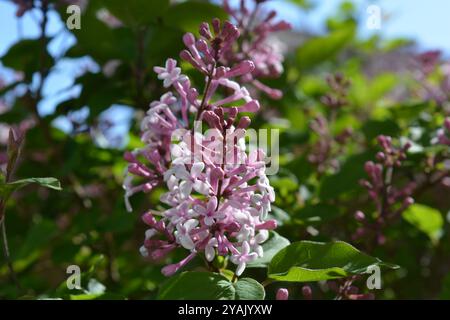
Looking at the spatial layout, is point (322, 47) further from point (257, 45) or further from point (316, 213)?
point (316, 213)

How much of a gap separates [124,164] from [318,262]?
1247 millimetres

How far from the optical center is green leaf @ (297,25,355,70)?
2515mm

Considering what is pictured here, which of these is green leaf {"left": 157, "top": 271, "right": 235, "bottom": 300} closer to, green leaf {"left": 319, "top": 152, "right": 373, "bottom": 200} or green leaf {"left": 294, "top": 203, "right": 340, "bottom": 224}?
green leaf {"left": 294, "top": 203, "right": 340, "bottom": 224}

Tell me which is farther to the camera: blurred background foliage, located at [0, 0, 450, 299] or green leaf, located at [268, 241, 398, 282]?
blurred background foliage, located at [0, 0, 450, 299]

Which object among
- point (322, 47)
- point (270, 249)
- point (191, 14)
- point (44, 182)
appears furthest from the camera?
point (322, 47)

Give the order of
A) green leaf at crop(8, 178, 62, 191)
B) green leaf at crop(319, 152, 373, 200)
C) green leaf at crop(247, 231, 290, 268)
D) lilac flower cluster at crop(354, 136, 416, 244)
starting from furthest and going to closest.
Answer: green leaf at crop(319, 152, 373, 200)
lilac flower cluster at crop(354, 136, 416, 244)
green leaf at crop(247, 231, 290, 268)
green leaf at crop(8, 178, 62, 191)

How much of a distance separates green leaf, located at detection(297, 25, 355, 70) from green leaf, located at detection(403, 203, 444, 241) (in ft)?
2.73

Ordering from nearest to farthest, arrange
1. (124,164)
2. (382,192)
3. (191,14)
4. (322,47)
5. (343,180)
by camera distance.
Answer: (382,192) → (343,180) → (191,14) → (124,164) → (322,47)

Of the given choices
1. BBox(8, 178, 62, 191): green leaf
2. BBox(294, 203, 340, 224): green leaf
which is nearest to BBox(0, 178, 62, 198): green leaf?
BBox(8, 178, 62, 191): green leaf

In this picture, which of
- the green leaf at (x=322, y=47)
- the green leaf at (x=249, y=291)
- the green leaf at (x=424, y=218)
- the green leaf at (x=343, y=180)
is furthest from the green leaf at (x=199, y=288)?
the green leaf at (x=322, y=47)

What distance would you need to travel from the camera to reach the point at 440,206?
2.61 m

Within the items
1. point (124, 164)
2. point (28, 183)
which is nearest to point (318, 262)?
point (28, 183)

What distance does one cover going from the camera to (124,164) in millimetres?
2271
